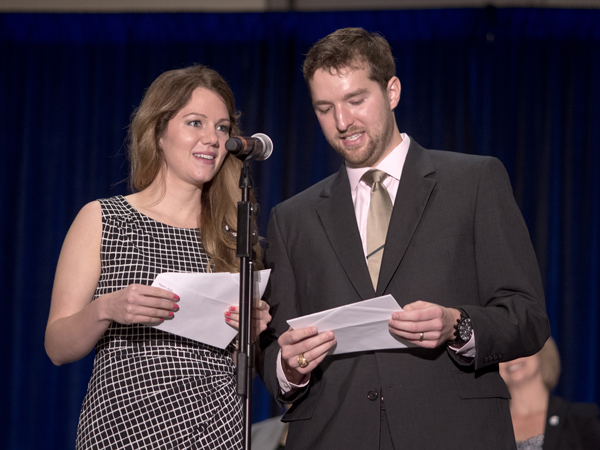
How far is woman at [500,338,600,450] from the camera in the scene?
9.53 feet

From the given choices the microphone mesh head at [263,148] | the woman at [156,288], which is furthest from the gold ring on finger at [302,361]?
the microphone mesh head at [263,148]

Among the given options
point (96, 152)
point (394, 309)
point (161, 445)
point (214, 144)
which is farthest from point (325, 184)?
point (96, 152)

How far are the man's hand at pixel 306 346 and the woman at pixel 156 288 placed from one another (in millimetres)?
213

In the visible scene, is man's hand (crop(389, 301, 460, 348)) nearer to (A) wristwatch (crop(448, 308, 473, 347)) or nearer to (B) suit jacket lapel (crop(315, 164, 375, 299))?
(A) wristwatch (crop(448, 308, 473, 347))

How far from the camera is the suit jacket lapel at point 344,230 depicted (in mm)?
1801

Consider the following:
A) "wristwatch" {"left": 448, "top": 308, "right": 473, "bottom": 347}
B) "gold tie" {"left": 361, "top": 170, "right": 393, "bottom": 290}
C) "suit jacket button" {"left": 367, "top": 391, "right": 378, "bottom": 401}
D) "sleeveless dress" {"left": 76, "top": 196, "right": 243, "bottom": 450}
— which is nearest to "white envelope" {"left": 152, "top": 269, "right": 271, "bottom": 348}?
"sleeveless dress" {"left": 76, "top": 196, "right": 243, "bottom": 450}

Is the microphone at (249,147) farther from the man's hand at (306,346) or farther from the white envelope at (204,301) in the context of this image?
the man's hand at (306,346)

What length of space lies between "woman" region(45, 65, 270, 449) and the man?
0.22 meters

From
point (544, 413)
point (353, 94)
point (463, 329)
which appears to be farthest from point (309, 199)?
point (544, 413)

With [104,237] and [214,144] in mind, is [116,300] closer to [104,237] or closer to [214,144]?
[104,237]

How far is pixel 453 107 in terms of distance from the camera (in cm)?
448

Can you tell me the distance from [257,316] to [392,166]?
633 mm

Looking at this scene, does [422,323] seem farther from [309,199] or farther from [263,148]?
[309,199]

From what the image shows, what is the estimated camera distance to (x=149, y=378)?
188cm
